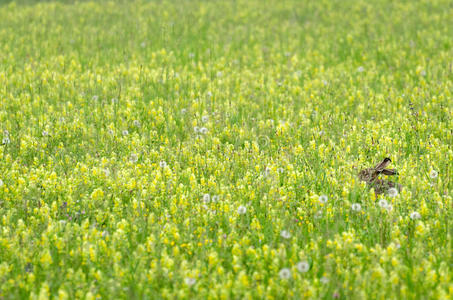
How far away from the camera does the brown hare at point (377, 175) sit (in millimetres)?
5184

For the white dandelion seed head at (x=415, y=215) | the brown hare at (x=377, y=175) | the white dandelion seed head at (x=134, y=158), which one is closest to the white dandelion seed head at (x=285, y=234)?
the white dandelion seed head at (x=415, y=215)

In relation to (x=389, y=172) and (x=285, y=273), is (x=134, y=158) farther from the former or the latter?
(x=389, y=172)

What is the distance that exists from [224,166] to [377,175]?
1.85 m

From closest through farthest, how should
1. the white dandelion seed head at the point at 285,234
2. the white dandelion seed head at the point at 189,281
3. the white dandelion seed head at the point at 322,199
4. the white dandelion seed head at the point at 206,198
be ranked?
the white dandelion seed head at the point at 189,281 → the white dandelion seed head at the point at 285,234 → the white dandelion seed head at the point at 322,199 → the white dandelion seed head at the point at 206,198

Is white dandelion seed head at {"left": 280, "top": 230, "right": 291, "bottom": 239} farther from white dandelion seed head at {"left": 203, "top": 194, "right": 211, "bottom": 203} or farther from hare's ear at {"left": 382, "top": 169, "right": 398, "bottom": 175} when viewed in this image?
hare's ear at {"left": 382, "top": 169, "right": 398, "bottom": 175}

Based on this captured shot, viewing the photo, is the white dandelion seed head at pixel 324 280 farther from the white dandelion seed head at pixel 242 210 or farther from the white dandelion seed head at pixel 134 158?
the white dandelion seed head at pixel 134 158

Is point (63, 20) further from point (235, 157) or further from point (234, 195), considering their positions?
point (234, 195)

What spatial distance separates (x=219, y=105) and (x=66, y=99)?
Result: 9.21 ft

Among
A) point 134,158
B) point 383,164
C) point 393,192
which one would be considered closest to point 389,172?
point 383,164

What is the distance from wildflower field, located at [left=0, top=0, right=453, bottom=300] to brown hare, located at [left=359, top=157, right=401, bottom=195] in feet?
0.24

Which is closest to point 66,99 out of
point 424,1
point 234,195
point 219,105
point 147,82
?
point 147,82

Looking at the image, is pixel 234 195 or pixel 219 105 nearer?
pixel 234 195

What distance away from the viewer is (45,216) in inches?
177

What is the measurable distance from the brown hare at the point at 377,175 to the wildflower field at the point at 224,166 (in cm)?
7
